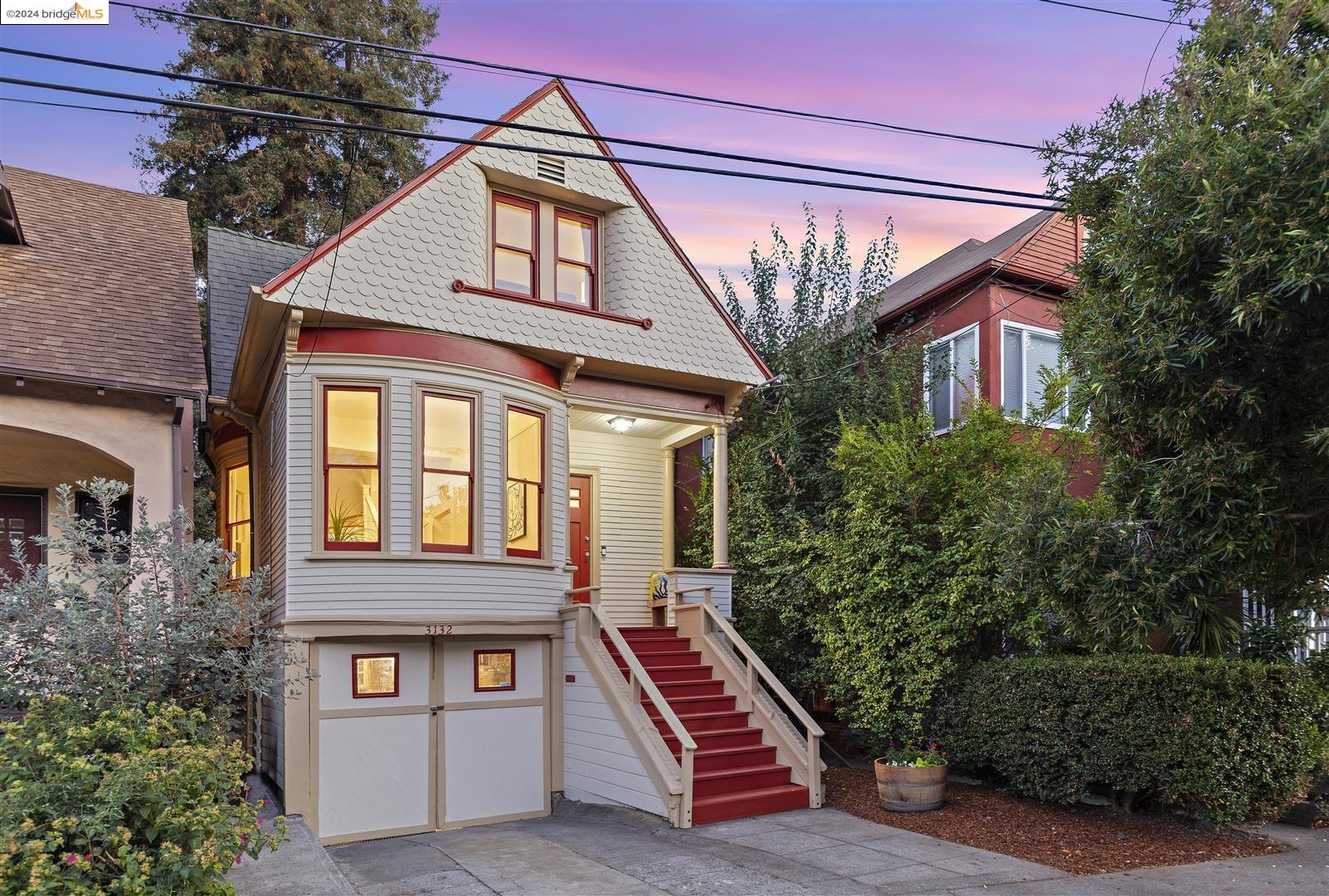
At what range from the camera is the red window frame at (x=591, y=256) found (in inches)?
514

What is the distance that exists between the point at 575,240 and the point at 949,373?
623cm

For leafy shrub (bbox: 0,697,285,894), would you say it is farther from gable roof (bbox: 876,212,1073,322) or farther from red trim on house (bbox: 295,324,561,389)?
gable roof (bbox: 876,212,1073,322)

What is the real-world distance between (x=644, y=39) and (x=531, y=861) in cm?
877

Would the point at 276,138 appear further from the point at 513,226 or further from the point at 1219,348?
the point at 1219,348

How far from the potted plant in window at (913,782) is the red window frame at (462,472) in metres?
5.26

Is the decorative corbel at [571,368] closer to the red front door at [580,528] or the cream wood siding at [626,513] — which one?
the cream wood siding at [626,513]

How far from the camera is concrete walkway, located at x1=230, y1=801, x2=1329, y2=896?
7781mm

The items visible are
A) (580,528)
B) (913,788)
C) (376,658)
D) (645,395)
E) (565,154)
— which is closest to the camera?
(565,154)

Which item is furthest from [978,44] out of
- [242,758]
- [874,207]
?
[242,758]

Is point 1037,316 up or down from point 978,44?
down

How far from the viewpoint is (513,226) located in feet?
41.8

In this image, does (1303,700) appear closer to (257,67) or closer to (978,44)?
(978,44)

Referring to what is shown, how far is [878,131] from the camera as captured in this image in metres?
10.6

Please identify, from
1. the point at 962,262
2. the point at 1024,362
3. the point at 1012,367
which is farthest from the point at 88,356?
the point at 962,262
